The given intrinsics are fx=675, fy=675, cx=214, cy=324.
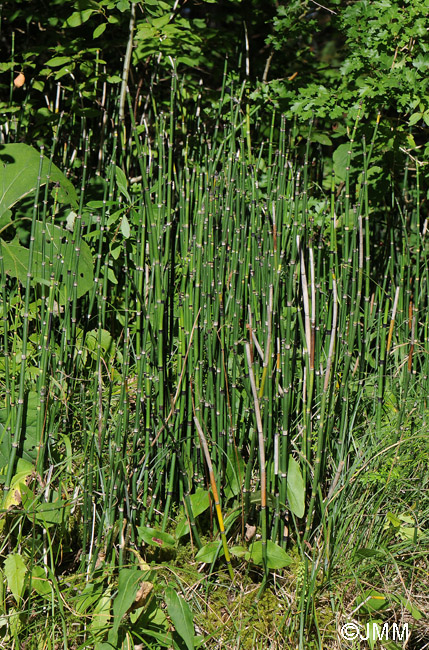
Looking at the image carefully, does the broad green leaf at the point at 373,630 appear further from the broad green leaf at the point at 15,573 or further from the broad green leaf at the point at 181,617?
the broad green leaf at the point at 15,573

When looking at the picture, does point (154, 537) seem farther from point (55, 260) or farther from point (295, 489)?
point (55, 260)

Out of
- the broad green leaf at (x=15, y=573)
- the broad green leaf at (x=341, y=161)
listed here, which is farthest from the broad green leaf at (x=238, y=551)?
the broad green leaf at (x=341, y=161)

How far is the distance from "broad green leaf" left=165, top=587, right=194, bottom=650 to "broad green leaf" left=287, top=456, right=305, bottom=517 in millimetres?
316

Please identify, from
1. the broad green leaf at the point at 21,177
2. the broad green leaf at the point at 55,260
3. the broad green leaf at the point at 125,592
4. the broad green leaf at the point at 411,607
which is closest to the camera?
the broad green leaf at the point at 125,592

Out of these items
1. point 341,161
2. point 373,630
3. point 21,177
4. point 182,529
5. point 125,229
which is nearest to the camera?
point 373,630

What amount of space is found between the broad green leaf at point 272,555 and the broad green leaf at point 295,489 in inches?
3.4

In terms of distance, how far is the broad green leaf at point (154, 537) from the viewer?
4.57 feet

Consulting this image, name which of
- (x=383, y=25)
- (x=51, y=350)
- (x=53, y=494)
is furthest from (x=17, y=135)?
(x=53, y=494)

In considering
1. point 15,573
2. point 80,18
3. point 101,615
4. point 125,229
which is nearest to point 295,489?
point 101,615

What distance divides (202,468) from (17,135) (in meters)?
1.53

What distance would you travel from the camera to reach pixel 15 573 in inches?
50.9

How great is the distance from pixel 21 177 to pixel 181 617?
133 centimetres

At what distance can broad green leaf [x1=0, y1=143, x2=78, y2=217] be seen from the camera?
1977 millimetres

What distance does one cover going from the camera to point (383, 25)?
1994 mm
